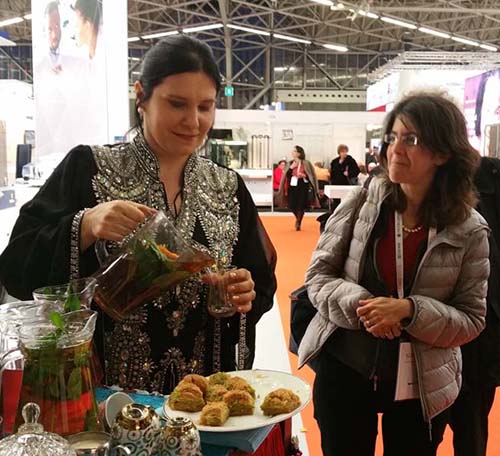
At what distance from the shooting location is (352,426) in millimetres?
1813

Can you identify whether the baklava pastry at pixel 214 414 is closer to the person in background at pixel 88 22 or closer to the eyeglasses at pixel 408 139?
the eyeglasses at pixel 408 139

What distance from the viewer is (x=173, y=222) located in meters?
1.41

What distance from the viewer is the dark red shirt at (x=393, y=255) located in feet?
5.62

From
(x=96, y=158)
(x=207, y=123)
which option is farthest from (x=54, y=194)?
(x=207, y=123)

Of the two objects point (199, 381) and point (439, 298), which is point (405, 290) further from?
point (199, 381)

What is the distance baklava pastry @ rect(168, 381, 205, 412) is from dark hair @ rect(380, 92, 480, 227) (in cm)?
93

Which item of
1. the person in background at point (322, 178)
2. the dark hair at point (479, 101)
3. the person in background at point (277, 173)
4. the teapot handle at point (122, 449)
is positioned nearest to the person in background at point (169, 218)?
the teapot handle at point (122, 449)

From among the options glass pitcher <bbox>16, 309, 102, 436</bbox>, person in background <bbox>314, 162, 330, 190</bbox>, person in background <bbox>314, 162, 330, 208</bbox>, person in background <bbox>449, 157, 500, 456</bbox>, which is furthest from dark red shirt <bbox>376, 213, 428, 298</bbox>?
person in background <bbox>314, 162, 330, 190</bbox>

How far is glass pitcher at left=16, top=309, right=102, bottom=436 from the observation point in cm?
81

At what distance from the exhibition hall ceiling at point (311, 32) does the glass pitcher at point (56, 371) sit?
11622 mm

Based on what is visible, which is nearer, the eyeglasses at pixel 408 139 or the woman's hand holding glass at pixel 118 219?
the woman's hand holding glass at pixel 118 219

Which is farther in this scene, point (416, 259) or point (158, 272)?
point (416, 259)

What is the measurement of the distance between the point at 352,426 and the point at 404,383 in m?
0.24

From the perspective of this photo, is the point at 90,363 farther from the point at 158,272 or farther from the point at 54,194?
the point at 54,194
